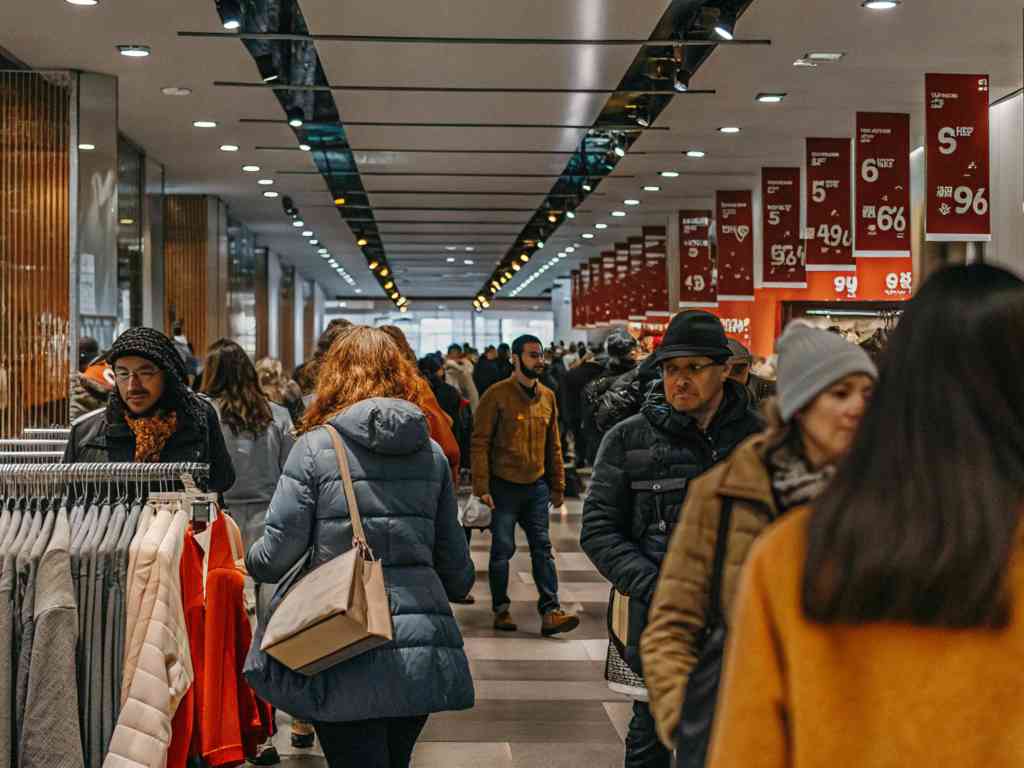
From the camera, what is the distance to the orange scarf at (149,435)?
4734 millimetres

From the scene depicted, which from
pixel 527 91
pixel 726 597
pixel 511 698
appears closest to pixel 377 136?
pixel 527 91

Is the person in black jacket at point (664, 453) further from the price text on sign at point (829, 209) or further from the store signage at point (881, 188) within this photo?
the price text on sign at point (829, 209)

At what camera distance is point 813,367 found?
2.17 meters

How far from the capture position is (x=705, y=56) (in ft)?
33.8

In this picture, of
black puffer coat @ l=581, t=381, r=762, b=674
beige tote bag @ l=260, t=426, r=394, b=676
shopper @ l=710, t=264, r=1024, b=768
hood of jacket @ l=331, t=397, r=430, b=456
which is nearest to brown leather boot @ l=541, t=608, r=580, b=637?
black puffer coat @ l=581, t=381, r=762, b=674

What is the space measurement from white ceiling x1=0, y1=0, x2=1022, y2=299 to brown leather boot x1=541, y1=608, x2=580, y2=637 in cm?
395

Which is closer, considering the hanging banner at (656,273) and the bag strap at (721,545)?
the bag strap at (721,545)

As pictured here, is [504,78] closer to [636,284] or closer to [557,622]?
[557,622]

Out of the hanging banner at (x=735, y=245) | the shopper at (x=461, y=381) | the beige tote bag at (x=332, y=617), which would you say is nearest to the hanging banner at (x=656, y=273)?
the hanging banner at (x=735, y=245)

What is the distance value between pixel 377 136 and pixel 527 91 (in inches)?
121

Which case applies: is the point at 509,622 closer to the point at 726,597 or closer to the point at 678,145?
the point at 726,597

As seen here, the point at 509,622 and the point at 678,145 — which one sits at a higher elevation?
the point at 678,145

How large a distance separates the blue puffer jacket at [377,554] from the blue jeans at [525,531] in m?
4.69

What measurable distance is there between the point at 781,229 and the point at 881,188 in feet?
11.4
